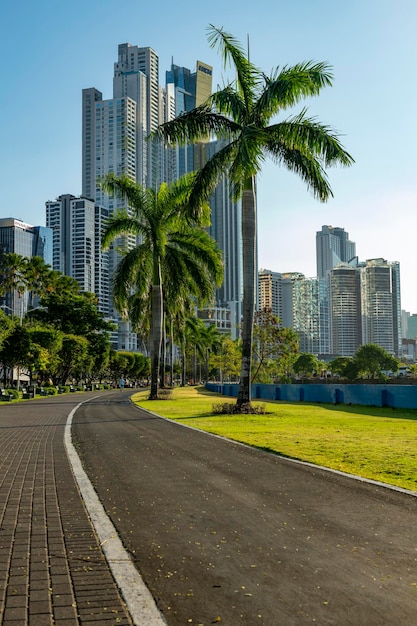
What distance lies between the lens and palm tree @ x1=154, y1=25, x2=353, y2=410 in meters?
24.5

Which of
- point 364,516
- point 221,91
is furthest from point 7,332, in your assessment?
point 364,516

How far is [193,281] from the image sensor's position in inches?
1535

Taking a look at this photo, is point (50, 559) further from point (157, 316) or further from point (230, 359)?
point (230, 359)

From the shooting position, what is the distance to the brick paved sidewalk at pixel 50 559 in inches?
167

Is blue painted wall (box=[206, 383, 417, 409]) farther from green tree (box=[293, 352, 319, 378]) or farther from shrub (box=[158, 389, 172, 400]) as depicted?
green tree (box=[293, 352, 319, 378])

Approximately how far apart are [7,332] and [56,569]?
43.3m

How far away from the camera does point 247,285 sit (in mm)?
25203

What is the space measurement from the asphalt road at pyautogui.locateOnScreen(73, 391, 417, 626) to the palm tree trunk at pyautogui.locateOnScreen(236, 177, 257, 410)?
44.9 feet

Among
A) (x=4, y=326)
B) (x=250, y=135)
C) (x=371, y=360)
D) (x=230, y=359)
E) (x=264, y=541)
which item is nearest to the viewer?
(x=264, y=541)

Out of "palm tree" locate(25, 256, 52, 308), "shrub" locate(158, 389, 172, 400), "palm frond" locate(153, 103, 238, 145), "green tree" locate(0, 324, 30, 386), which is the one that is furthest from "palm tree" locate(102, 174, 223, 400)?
"palm tree" locate(25, 256, 52, 308)

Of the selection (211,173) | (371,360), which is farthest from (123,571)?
(371,360)

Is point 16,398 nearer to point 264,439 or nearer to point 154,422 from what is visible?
point 154,422

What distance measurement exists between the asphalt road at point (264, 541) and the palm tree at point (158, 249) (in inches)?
1053

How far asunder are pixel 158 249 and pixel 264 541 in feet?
106
